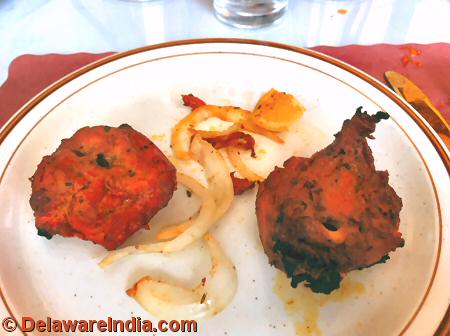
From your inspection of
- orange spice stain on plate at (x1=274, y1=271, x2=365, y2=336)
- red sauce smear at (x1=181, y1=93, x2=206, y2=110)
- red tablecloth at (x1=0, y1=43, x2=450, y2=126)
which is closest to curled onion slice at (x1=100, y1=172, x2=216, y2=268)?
orange spice stain on plate at (x1=274, y1=271, x2=365, y2=336)

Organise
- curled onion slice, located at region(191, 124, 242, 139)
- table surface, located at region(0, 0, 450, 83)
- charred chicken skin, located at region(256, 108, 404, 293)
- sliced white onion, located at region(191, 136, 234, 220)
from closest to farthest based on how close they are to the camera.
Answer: charred chicken skin, located at region(256, 108, 404, 293)
sliced white onion, located at region(191, 136, 234, 220)
curled onion slice, located at region(191, 124, 242, 139)
table surface, located at region(0, 0, 450, 83)

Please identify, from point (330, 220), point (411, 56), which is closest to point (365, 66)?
point (411, 56)

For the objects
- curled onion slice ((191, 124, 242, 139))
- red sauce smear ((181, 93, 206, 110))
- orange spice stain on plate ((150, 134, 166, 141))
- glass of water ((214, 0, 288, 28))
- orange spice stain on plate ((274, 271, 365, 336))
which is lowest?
orange spice stain on plate ((274, 271, 365, 336))

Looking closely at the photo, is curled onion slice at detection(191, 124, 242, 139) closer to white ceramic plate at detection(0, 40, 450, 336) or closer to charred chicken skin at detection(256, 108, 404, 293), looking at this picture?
white ceramic plate at detection(0, 40, 450, 336)

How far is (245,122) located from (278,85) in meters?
0.22

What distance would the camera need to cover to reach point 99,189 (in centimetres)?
123

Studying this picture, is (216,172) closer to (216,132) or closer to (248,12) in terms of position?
(216,132)

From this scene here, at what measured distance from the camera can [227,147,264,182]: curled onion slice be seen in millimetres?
1523

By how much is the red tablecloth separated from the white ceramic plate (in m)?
0.24

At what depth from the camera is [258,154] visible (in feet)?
5.28

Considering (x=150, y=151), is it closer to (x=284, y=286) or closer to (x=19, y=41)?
(x=284, y=286)

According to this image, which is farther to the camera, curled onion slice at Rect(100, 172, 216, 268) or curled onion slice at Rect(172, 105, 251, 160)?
curled onion slice at Rect(172, 105, 251, 160)

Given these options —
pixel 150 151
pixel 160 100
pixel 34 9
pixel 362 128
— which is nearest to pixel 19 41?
pixel 34 9

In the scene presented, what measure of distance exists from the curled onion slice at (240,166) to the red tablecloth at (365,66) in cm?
70
